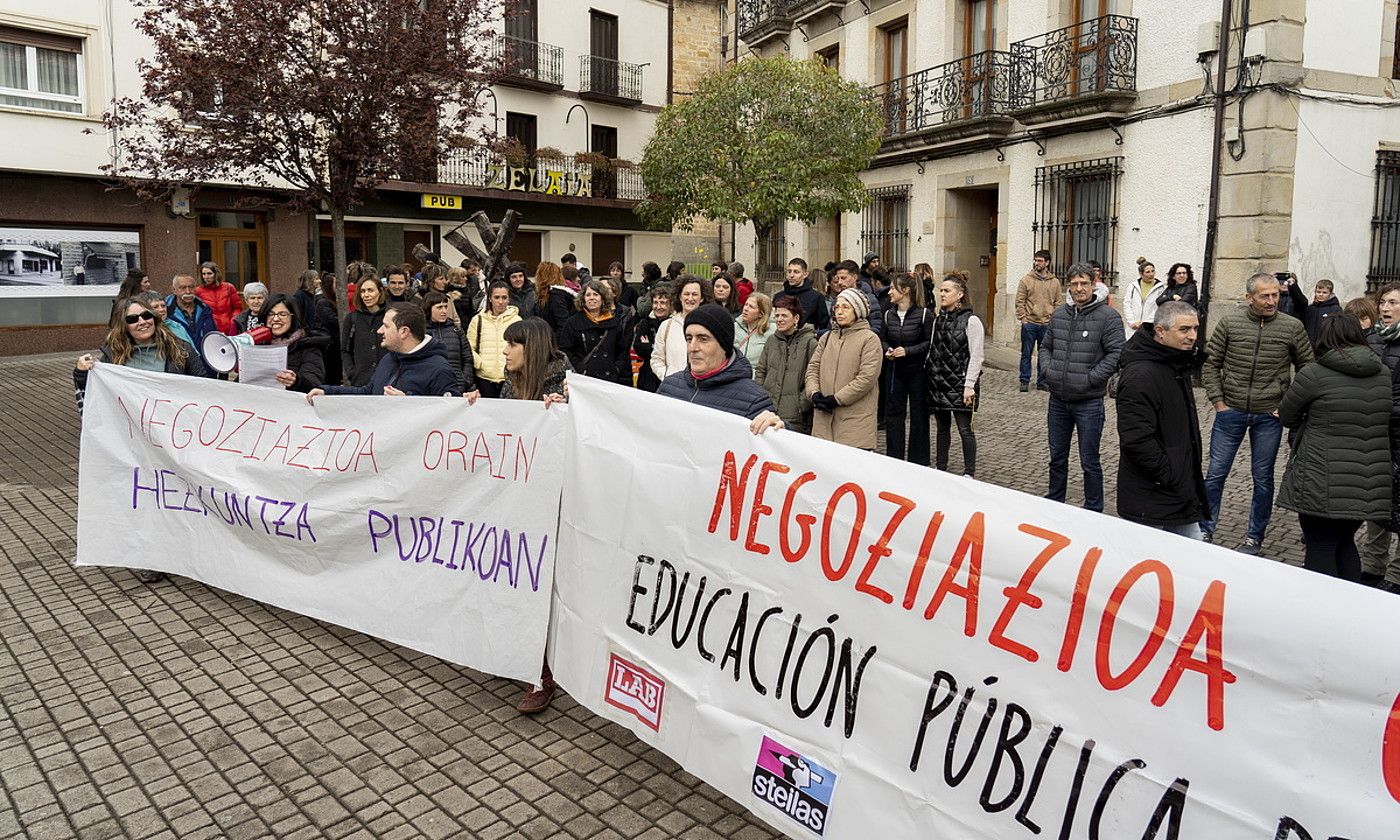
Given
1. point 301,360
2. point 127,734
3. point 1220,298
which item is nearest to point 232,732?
point 127,734

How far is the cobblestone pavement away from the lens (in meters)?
3.51

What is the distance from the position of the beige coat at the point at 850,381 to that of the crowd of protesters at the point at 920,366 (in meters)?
0.01

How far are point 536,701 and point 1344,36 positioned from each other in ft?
52.1

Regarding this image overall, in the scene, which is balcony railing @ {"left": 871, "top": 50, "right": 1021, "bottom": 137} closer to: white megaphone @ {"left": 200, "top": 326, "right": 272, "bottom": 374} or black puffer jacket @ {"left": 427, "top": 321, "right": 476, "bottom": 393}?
black puffer jacket @ {"left": 427, "top": 321, "right": 476, "bottom": 393}

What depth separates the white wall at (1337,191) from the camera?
14555 millimetres

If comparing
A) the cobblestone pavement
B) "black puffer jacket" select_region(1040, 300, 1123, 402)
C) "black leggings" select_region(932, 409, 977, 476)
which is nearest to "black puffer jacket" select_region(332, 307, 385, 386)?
the cobblestone pavement

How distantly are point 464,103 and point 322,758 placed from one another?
9489 mm

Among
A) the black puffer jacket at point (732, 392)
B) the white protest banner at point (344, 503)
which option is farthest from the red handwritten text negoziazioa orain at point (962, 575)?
the white protest banner at point (344, 503)

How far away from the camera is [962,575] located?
9.41ft

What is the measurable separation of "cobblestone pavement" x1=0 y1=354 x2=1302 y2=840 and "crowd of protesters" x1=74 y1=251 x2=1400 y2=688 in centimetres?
45

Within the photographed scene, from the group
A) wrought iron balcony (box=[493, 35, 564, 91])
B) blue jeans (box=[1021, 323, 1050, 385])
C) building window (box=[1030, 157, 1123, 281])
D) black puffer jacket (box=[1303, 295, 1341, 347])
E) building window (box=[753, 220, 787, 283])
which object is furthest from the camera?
building window (box=[753, 220, 787, 283])

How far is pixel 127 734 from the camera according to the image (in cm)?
414

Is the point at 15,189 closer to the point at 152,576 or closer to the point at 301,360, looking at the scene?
the point at 301,360

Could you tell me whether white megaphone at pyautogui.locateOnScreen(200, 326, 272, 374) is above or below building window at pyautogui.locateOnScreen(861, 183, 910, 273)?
below
